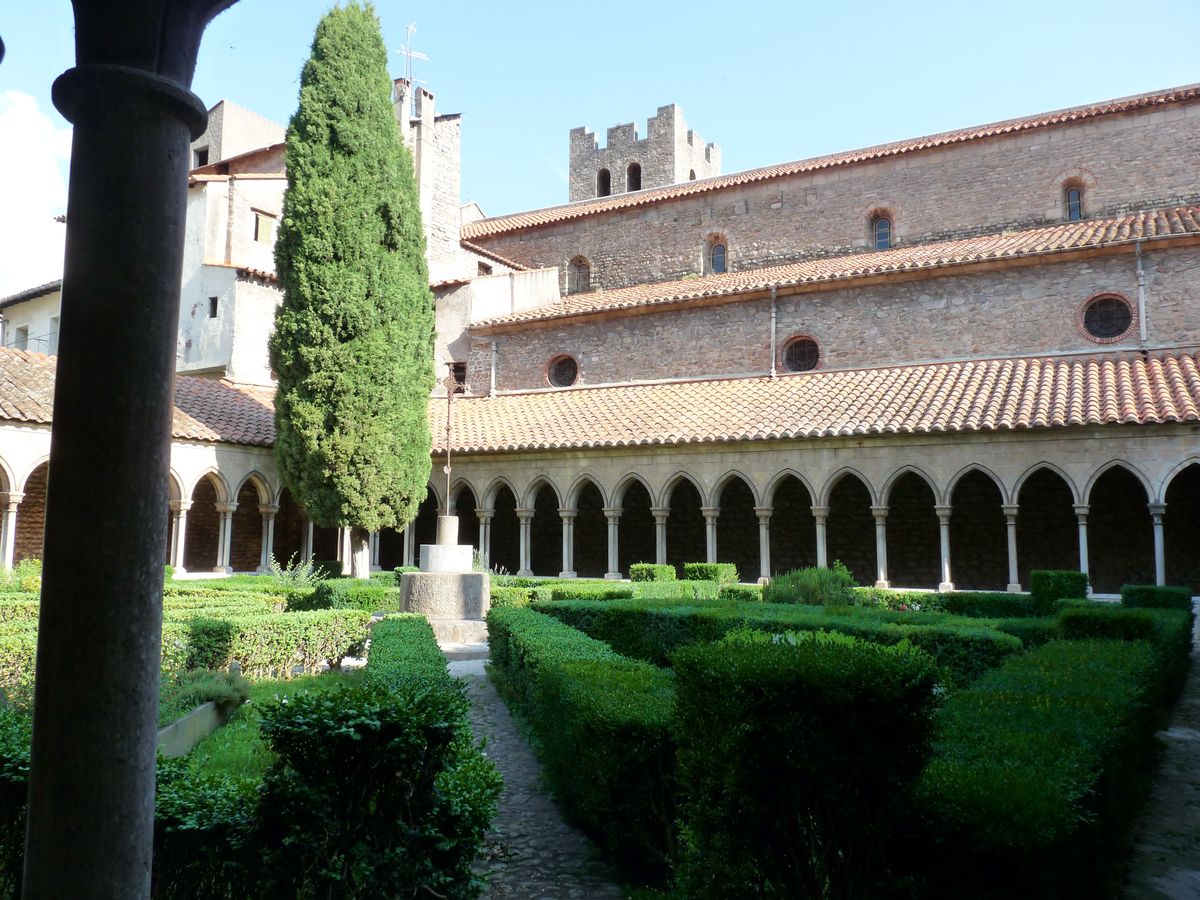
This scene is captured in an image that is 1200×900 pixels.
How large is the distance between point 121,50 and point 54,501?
1.00 metres

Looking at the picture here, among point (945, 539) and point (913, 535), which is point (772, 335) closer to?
point (913, 535)

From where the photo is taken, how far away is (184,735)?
564 centimetres

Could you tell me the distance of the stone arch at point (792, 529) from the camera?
17.9 metres

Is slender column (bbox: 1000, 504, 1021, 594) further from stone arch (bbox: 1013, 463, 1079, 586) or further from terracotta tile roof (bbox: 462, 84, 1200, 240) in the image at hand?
terracotta tile roof (bbox: 462, 84, 1200, 240)

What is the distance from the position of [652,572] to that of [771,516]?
3637mm

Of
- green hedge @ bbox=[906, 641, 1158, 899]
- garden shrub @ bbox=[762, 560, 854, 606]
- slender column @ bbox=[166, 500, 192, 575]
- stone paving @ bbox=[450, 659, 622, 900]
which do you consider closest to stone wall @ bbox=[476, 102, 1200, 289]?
garden shrub @ bbox=[762, 560, 854, 606]

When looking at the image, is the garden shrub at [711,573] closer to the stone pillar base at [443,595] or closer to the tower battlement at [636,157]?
the stone pillar base at [443,595]

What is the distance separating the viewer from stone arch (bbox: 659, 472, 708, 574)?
19172 millimetres

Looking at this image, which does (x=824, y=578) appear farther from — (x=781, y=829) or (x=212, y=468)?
(x=212, y=468)

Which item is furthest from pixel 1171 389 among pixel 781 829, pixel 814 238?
pixel 781 829

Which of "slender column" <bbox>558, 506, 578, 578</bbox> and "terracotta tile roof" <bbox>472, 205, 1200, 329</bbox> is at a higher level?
"terracotta tile roof" <bbox>472, 205, 1200, 329</bbox>

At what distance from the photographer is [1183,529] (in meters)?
14.8

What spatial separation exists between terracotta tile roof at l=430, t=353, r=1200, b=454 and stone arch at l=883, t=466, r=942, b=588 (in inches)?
81.0

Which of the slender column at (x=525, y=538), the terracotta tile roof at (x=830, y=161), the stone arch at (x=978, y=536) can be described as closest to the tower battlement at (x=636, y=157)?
the terracotta tile roof at (x=830, y=161)
